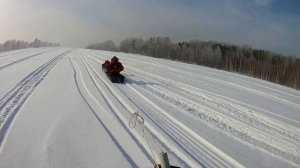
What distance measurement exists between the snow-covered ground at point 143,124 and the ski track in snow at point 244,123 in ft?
0.09

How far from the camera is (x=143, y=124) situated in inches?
364

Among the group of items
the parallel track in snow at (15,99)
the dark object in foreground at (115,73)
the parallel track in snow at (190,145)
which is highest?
the dark object in foreground at (115,73)

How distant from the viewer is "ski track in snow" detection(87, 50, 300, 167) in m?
Result: 8.42

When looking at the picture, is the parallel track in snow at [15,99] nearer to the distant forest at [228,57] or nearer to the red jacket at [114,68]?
the red jacket at [114,68]

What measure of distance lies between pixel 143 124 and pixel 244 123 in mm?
2969

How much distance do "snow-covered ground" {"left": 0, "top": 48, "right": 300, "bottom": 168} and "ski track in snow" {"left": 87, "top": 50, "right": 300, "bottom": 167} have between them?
0.03 metres

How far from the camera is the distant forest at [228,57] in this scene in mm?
39656

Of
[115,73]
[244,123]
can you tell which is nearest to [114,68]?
[115,73]

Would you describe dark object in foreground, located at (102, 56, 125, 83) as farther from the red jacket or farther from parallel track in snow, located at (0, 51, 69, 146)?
parallel track in snow, located at (0, 51, 69, 146)

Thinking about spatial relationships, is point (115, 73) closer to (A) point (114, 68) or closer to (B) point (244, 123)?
(A) point (114, 68)

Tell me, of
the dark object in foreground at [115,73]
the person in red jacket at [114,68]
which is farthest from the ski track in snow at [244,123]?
the person in red jacket at [114,68]

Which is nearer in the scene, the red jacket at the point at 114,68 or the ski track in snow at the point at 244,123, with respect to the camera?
the ski track in snow at the point at 244,123

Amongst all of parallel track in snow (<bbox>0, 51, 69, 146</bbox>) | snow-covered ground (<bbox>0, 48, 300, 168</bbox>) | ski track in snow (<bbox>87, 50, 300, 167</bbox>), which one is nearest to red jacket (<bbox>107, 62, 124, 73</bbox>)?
snow-covered ground (<bbox>0, 48, 300, 168</bbox>)

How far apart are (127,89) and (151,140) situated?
6.62m
